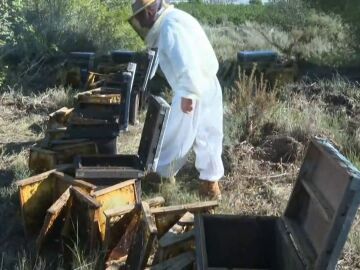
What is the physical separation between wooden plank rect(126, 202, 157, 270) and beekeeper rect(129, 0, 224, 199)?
1486 millimetres

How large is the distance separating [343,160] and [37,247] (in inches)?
95.6

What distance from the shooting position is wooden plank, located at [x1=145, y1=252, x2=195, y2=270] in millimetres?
3789

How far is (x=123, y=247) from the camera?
14.3 ft

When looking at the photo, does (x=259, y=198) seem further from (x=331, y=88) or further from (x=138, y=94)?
(x=331, y=88)

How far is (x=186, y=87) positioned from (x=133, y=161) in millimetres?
754

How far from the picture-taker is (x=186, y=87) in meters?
5.39

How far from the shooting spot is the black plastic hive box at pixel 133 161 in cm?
498

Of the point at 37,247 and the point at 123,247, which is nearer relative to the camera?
the point at 123,247

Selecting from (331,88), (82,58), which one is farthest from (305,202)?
(82,58)

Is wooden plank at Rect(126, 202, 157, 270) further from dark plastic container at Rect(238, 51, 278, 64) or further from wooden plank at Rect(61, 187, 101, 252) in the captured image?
dark plastic container at Rect(238, 51, 278, 64)

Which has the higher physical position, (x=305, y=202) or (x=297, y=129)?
(x=305, y=202)

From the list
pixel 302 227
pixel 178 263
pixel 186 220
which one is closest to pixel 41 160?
pixel 186 220

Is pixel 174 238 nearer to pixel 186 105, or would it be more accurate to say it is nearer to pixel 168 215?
pixel 168 215

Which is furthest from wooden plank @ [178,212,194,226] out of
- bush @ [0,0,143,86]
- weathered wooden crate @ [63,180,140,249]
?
bush @ [0,0,143,86]
